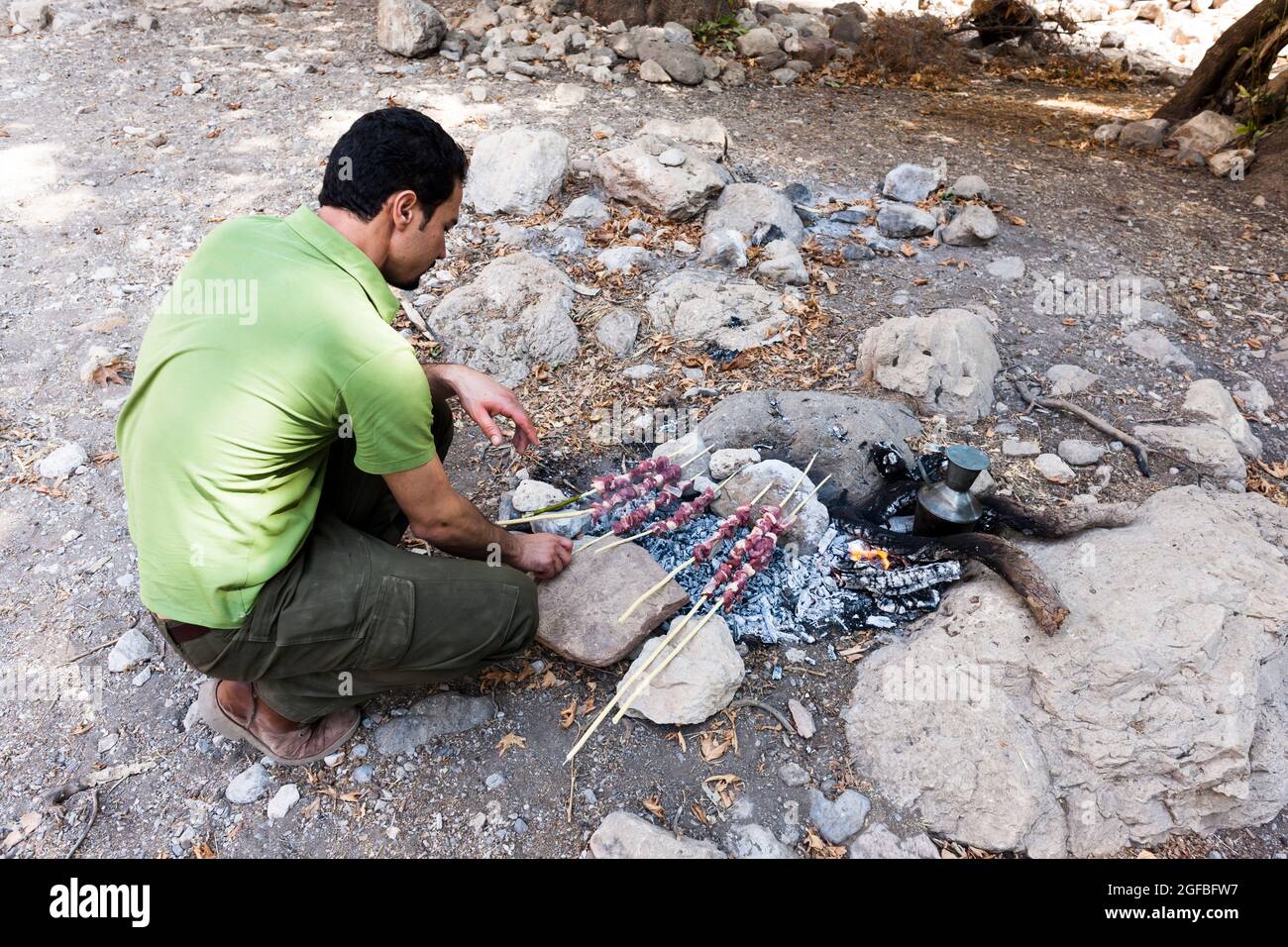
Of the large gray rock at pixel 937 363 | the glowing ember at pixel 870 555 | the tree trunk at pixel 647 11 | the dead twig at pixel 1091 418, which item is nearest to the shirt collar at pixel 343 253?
the glowing ember at pixel 870 555

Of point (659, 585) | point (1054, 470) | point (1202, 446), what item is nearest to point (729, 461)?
point (659, 585)

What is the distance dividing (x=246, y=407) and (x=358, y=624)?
0.78 meters

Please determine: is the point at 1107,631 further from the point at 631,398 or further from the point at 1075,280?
the point at 1075,280

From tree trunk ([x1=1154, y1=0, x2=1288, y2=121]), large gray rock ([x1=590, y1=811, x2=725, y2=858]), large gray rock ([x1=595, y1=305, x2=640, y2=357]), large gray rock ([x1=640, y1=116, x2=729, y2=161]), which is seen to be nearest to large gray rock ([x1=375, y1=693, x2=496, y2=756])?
large gray rock ([x1=590, y1=811, x2=725, y2=858])

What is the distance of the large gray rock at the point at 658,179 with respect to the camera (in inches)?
240

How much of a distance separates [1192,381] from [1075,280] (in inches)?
49.1

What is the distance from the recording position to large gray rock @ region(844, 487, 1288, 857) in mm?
2730

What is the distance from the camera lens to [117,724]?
3000 mm

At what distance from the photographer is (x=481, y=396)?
10.5ft

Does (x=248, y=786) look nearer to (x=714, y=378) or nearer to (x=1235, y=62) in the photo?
(x=714, y=378)

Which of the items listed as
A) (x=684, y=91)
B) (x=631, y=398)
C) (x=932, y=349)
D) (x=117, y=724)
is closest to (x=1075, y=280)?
(x=932, y=349)

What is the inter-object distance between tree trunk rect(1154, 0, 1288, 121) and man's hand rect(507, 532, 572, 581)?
27.5 feet

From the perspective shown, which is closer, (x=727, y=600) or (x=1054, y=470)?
(x=727, y=600)

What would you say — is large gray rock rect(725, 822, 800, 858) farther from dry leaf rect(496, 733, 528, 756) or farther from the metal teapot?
the metal teapot
